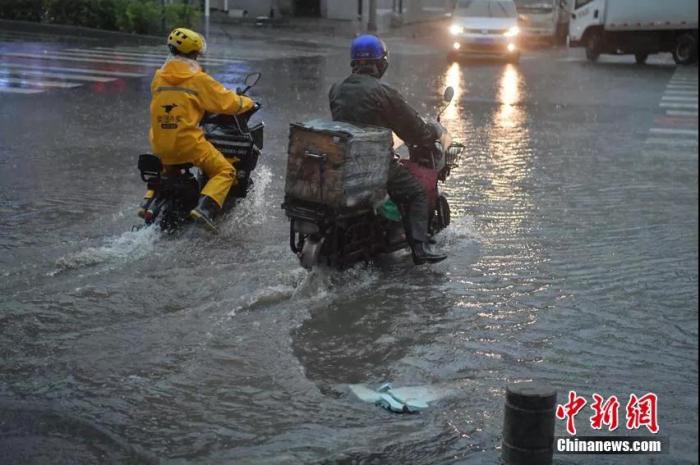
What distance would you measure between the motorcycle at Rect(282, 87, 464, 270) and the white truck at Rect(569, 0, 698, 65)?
640 inches

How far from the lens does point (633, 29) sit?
25406 mm

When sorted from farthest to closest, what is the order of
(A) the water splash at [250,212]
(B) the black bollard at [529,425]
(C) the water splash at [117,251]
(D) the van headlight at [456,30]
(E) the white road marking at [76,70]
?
(D) the van headlight at [456,30] → (E) the white road marking at [76,70] → (A) the water splash at [250,212] → (C) the water splash at [117,251] → (B) the black bollard at [529,425]

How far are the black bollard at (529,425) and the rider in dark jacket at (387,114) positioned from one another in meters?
3.38

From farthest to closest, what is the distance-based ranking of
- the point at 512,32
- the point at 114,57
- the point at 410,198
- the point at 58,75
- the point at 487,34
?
the point at 512,32
the point at 487,34
the point at 114,57
the point at 58,75
the point at 410,198

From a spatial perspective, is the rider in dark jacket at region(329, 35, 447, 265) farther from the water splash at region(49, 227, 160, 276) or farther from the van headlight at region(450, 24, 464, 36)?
the van headlight at region(450, 24, 464, 36)

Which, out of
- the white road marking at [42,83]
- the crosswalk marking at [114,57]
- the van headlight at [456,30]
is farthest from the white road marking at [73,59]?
the van headlight at [456,30]

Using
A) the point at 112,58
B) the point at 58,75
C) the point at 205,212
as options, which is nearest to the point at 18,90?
the point at 58,75

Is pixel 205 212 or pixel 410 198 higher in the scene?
pixel 410 198

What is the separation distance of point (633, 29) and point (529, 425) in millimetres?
22694

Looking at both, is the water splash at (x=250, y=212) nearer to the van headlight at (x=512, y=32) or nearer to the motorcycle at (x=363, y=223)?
the motorcycle at (x=363, y=223)

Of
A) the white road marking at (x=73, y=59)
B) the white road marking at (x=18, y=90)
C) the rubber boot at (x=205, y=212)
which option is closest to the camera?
the rubber boot at (x=205, y=212)

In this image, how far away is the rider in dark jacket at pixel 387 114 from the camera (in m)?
7.51

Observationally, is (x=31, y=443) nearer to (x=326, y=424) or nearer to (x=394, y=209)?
(x=326, y=424)

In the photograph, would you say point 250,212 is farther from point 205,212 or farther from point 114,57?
point 114,57
